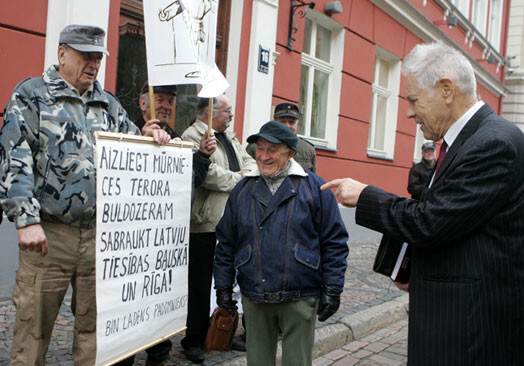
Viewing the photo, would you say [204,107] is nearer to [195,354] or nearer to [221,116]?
[221,116]

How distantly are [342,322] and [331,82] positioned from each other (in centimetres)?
560

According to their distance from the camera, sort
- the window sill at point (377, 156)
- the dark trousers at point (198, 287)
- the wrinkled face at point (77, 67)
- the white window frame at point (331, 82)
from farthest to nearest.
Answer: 1. the window sill at point (377, 156)
2. the white window frame at point (331, 82)
3. the dark trousers at point (198, 287)
4. the wrinkled face at point (77, 67)

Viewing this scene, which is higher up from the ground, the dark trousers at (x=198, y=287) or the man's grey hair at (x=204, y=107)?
the man's grey hair at (x=204, y=107)

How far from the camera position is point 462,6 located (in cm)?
1521

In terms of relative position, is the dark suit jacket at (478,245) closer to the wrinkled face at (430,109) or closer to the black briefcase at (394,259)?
the wrinkled face at (430,109)

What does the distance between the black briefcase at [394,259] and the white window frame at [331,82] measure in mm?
6771

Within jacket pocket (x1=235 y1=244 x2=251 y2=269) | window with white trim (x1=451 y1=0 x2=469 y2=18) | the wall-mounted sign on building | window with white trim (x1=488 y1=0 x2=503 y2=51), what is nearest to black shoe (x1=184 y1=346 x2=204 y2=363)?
jacket pocket (x1=235 y1=244 x2=251 y2=269)

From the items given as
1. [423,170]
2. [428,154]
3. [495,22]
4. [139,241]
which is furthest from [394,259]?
[495,22]

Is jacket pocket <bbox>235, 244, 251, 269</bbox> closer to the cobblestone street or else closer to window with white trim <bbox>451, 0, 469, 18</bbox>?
the cobblestone street

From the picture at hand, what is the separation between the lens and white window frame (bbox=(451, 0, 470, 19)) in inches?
580

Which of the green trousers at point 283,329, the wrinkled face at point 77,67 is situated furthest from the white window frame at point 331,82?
the wrinkled face at point 77,67

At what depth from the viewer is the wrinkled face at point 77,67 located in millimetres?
2750

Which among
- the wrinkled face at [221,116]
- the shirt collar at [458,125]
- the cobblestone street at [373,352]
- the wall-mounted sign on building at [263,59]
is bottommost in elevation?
the cobblestone street at [373,352]

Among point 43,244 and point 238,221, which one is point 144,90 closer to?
point 238,221
